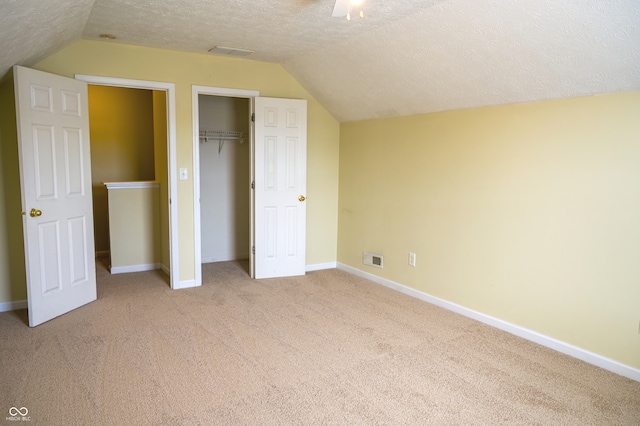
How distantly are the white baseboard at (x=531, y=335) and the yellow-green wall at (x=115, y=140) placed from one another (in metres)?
3.86

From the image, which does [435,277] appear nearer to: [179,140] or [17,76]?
[179,140]

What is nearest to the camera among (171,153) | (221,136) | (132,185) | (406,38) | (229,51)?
(406,38)

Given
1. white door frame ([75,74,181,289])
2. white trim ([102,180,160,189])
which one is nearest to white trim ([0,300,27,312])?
white door frame ([75,74,181,289])

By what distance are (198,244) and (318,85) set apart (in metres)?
2.20

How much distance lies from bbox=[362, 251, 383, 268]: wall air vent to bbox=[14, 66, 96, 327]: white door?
2.87 meters

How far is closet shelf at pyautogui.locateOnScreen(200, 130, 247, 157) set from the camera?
18.0 ft

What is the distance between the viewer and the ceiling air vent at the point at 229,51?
4.14 m

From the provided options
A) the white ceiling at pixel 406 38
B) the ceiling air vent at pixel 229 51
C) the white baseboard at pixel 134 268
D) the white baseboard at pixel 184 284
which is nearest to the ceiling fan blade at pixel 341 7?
the white ceiling at pixel 406 38

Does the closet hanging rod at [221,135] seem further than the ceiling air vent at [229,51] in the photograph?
Yes

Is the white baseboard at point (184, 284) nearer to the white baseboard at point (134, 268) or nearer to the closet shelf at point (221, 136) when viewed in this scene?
the white baseboard at point (134, 268)

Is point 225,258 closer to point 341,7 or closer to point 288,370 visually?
Answer: point 288,370

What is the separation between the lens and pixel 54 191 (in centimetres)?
351

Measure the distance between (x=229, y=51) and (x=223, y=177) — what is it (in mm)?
1882

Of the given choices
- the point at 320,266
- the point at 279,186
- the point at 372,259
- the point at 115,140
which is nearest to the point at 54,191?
the point at 279,186
